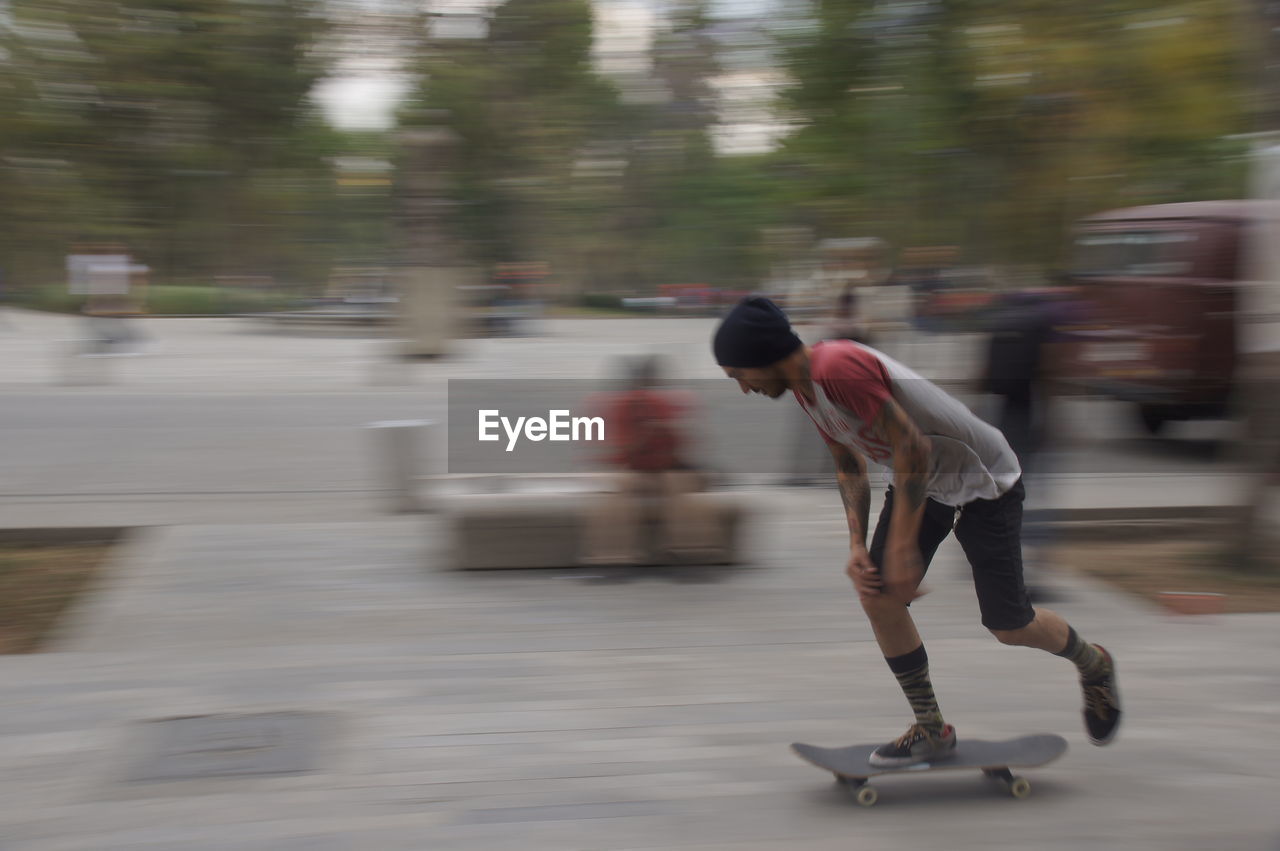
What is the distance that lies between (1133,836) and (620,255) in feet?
10.4

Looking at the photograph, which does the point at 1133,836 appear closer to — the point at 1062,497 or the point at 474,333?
the point at 1062,497

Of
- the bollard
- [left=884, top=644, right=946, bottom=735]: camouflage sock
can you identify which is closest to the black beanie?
[left=884, top=644, right=946, bottom=735]: camouflage sock

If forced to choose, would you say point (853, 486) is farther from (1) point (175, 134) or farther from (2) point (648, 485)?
(1) point (175, 134)

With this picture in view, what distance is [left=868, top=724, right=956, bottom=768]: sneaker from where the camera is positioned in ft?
13.0

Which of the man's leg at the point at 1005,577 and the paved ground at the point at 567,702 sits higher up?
the man's leg at the point at 1005,577

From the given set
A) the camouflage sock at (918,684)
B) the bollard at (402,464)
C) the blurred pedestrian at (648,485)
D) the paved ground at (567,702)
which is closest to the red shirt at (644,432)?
the blurred pedestrian at (648,485)

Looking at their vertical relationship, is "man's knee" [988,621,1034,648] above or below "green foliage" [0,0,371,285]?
below

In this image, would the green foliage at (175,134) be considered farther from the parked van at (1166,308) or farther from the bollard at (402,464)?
the parked van at (1166,308)

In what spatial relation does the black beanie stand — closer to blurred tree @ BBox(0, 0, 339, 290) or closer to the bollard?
blurred tree @ BBox(0, 0, 339, 290)

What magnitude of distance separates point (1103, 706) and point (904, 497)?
111 cm

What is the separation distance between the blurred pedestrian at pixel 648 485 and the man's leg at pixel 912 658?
2.92 meters

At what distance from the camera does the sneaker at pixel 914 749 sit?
3.97 meters

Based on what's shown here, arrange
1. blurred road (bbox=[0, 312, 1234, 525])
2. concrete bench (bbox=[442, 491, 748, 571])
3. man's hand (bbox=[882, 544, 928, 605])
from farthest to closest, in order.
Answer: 1. blurred road (bbox=[0, 312, 1234, 525])
2. concrete bench (bbox=[442, 491, 748, 571])
3. man's hand (bbox=[882, 544, 928, 605])

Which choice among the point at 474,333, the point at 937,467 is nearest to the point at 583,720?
the point at 937,467
